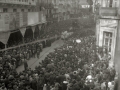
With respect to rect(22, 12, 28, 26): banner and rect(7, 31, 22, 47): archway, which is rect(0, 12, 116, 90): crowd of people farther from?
rect(22, 12, 28, 26): banner

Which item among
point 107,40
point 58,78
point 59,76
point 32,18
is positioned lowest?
point 58,78

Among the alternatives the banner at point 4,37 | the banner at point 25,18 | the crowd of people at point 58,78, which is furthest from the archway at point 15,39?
the crowd of people at point 58,78

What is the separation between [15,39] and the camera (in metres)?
25.0

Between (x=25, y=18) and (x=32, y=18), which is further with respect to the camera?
(x=32, y=18)

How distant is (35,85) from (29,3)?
73.3 ft

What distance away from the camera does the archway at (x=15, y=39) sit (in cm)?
2394

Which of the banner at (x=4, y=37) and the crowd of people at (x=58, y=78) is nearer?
the crowd of people at (x=58, y=78)

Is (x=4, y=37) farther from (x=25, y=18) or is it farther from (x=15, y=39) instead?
(x=25, y=18)

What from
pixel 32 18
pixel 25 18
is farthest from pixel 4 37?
pixel 32 18

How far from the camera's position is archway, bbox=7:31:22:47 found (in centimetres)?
2394

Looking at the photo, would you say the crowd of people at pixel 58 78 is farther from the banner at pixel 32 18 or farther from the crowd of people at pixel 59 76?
the banner at pixel 32 18

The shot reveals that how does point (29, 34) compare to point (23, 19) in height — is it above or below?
below

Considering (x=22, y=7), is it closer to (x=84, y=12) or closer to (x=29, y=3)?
(x=29, y=3)

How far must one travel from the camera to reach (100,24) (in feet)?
68.4
